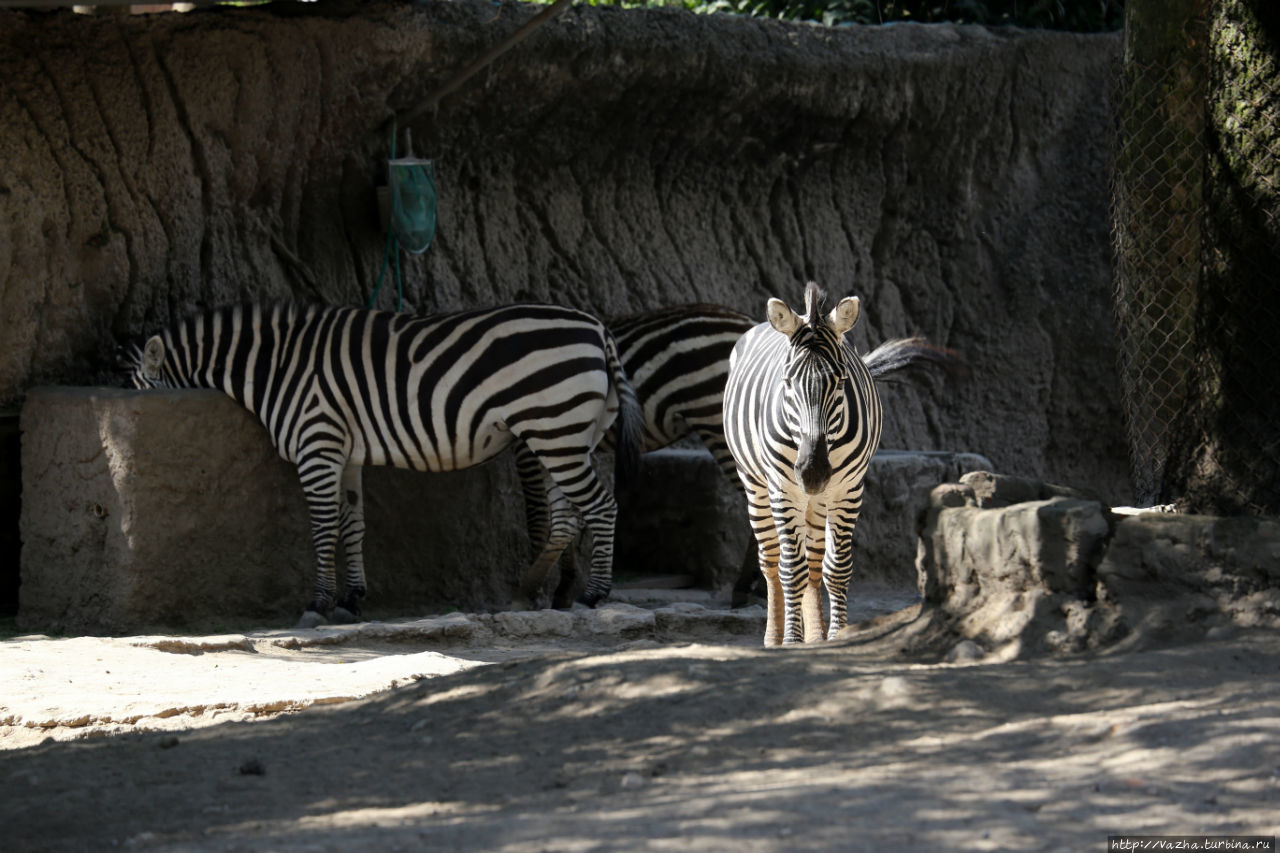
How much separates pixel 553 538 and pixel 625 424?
0.88 meters

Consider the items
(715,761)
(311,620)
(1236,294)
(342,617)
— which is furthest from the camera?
(342,617)

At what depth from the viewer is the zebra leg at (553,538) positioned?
9.23 m

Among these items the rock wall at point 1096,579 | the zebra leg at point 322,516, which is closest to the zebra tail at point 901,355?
the rock wall at point 1096,579

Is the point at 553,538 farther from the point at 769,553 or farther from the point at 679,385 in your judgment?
the point at 769,553

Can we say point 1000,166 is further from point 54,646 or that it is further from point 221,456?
point 54,646

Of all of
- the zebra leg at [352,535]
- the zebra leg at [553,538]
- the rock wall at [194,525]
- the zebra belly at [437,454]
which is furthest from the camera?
the zebra leg at [553,538]

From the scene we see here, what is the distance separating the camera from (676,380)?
32.0 ft

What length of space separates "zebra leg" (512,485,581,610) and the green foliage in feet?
19.4

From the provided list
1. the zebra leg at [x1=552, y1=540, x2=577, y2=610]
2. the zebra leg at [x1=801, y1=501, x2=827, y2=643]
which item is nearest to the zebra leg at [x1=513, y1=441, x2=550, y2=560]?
the zebra leg at [x1=552, y1=540, x2=577, y2=610]

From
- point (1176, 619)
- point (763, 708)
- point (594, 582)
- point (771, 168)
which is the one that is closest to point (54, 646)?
point (594, 582)

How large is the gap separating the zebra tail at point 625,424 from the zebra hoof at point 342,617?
1.87 meters

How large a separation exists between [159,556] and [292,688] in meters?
2.68

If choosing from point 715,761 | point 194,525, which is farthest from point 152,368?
point 715,761

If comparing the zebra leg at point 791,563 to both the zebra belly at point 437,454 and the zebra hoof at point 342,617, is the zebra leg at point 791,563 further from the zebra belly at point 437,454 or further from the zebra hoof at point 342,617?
the zebra hoof at point 342,617
